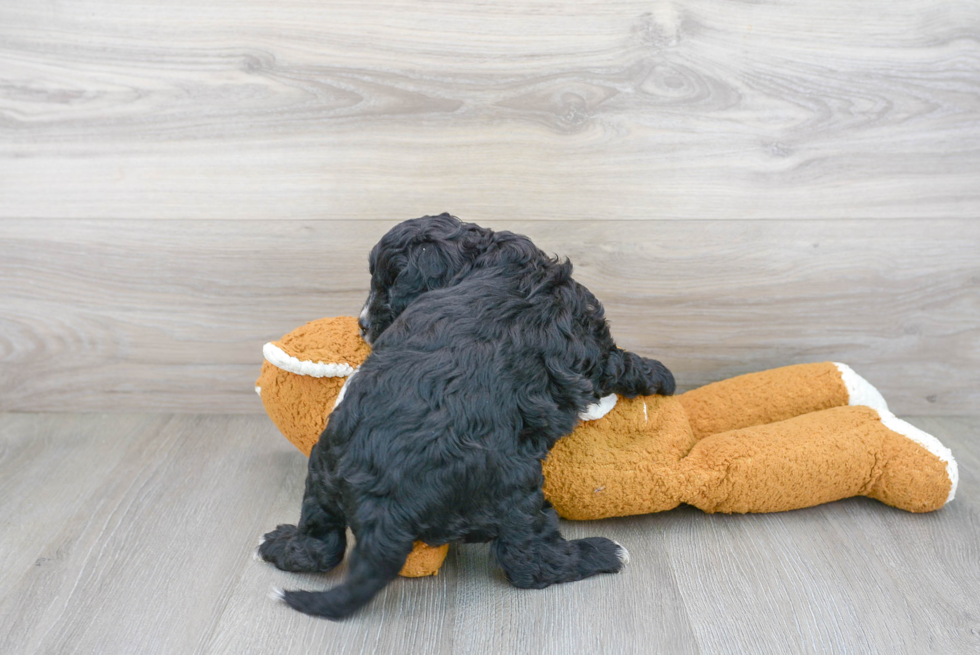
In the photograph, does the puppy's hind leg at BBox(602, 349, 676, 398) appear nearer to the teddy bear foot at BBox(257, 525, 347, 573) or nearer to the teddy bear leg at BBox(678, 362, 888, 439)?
the teddy bear leg at BBox(678, 362, 888, 439)

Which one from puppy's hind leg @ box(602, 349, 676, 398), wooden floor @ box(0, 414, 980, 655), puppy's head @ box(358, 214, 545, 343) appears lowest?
wooden floor @ box(0, 414, 980, 655)

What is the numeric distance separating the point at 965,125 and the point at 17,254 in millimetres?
2124

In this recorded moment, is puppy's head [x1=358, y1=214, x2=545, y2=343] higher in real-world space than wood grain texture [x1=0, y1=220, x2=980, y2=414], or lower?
higher

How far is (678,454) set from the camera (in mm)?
1382

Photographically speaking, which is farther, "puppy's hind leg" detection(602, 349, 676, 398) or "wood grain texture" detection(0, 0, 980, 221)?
"wood grain texture" detection(0, 0, 980, 221)

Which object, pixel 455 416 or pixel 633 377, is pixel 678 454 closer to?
pixel 633 377

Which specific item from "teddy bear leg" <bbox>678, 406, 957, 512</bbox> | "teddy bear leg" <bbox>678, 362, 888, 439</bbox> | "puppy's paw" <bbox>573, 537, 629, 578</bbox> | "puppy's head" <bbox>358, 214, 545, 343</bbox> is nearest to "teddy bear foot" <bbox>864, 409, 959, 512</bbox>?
"teddy bear leg" <bbox>678, 406, 957, 512</bbox>

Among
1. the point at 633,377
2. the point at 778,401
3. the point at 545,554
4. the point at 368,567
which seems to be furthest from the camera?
the point at 778,401

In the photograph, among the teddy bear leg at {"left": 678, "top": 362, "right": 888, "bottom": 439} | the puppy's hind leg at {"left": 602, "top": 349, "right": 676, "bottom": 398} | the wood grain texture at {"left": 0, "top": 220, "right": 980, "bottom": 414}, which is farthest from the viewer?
the wood grain texture at {"left": 0, "top": 220, "right": 980, "bottom": 414}

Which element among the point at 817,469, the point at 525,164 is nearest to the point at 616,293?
the point at 525,164

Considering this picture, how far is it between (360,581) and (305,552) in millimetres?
202

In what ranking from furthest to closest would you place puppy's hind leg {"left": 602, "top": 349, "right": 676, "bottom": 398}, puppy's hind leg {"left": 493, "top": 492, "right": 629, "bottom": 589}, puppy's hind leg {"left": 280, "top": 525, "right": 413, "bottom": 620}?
1. puppy's hind leg {"left": 602, "top": 349, "right": 676, "bottom": 398}
2. puppy's hind leg {"left": 493, "top": 492, "right": 629, "bottom": 589}
3. puppy's hind leg {"left": 280, "top": 525, "right": 413, "bottom": 620}

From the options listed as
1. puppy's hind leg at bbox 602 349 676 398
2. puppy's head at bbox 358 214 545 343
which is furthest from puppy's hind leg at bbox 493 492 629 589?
puppy's head at bbox 358 214 545 343

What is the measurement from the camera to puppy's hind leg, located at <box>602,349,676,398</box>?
1278 mm
